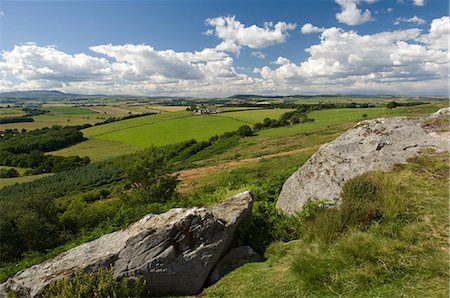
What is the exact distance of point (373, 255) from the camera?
642 centimetres

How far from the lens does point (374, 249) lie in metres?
6.53

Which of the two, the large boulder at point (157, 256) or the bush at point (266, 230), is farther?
the bush at point (266, 230)

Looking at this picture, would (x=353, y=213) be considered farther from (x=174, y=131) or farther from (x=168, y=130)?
(x=168, y=130)

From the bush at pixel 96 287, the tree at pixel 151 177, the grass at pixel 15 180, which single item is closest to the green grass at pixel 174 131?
the grass at pixel 15 180

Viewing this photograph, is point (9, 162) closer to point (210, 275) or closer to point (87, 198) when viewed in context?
point (87, 198)

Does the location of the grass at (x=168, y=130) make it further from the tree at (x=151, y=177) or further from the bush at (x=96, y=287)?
the bush at (x=96, y=287)

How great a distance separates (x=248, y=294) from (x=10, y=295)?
6.36 metres

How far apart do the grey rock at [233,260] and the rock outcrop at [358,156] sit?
2477 mm

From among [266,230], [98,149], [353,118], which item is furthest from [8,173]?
[266,230]

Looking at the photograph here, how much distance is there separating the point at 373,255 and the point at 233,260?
392 centimetres

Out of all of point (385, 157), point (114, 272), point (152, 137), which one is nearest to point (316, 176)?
point (385, 157)

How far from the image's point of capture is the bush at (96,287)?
6.75 meters

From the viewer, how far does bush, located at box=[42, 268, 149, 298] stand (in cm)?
675

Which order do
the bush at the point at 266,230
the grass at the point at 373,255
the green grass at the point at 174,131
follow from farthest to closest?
the green grass at the point at 174,131 < the bush at the point at 266,230 < the grass at the point at 373,255
